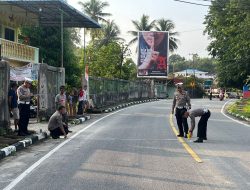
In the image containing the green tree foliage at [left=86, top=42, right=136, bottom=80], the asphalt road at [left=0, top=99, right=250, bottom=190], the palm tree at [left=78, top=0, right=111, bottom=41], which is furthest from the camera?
the palm tree at [left=78, top=0, right=111, bottom=41]

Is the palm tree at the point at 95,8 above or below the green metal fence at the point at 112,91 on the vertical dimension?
above

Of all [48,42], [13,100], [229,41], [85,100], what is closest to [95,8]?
[48,42]

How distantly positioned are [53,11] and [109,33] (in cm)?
5118

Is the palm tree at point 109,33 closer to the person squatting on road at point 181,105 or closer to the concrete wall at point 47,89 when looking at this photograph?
the concrete wall at point 47,89

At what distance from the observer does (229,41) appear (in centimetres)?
4481

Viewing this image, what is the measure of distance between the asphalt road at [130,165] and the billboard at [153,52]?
4960cm

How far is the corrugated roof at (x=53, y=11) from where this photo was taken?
25.0 m

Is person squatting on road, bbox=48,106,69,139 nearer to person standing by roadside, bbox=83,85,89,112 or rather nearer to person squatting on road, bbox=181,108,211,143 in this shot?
person squatting on road, bbox=181,108,211,143

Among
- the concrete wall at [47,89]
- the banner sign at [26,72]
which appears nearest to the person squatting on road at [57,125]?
the concrete wall at [47,89]

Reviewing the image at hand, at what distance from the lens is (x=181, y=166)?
31.4 ft

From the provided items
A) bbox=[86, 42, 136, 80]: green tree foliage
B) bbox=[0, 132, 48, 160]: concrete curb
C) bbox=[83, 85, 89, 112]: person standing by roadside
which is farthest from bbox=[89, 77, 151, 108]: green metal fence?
bbox=[0, 132, 48, 160]: concrete curb

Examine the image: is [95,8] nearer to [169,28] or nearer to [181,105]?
[169,28]

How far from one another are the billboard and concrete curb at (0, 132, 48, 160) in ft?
162

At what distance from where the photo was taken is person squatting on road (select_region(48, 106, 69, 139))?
48.3ft
